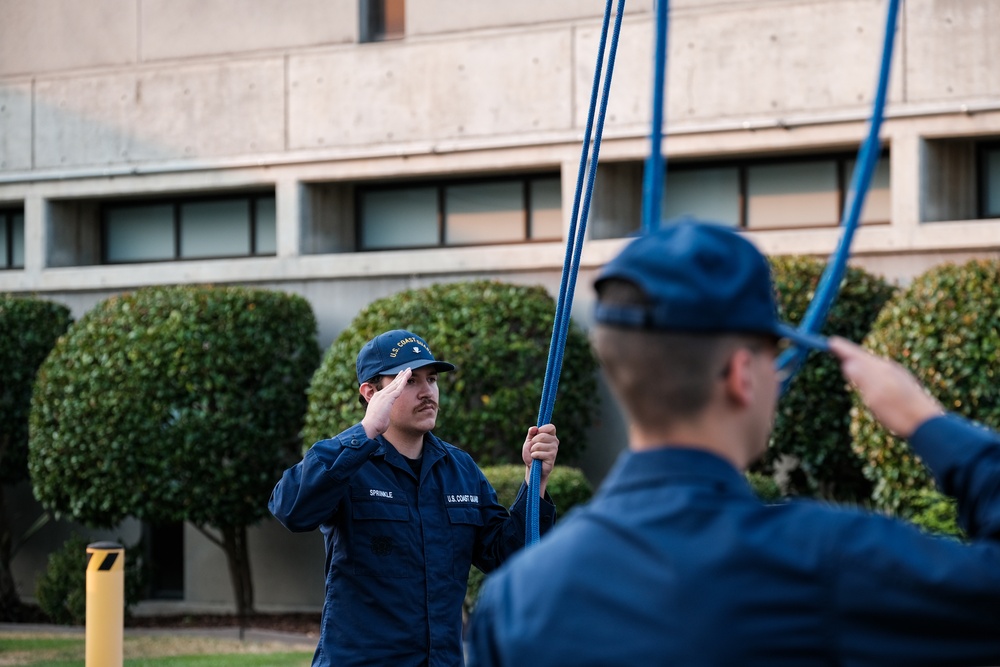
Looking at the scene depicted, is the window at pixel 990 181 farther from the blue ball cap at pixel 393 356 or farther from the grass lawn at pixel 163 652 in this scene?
the blue ball cap at pixel 393 356

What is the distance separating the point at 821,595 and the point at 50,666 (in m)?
10.1

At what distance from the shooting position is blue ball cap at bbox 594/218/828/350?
178 centimetres

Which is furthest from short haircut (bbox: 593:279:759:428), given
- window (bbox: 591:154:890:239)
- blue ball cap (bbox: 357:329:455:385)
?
window (bbox: 591:154:890:239)

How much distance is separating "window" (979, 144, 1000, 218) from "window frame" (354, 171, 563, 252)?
388 centimetres

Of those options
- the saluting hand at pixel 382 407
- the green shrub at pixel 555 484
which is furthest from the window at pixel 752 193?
the saluting hand at pixel 382 407

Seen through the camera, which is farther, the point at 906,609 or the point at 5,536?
the point at 5,536

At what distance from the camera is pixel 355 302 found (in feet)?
44.8

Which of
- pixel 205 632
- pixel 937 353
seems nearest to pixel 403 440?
pixel 937 353

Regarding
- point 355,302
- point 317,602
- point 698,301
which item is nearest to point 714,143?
point 355,302

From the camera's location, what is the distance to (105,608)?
7.60 m

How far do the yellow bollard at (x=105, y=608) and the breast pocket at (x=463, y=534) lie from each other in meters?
3.57

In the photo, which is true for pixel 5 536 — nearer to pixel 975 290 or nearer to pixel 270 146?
pixel 270 146

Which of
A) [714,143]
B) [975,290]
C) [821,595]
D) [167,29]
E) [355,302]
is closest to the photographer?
[821,595]

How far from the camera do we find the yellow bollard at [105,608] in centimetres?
755
